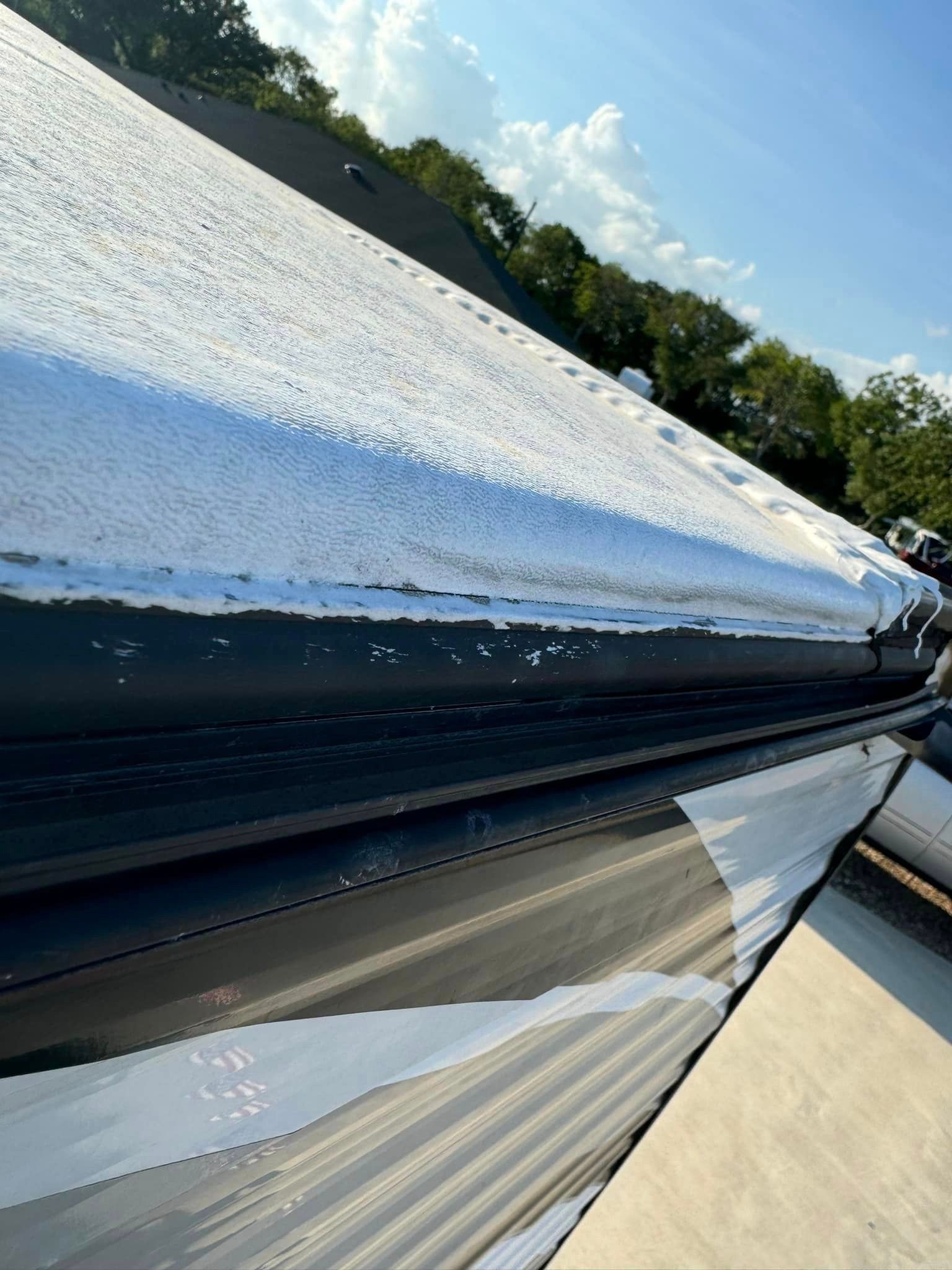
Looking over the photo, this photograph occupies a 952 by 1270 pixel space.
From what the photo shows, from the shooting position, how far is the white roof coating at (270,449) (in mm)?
473

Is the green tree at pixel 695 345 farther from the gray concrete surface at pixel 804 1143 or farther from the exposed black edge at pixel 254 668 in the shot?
the exposed black edge at pixel 254 668

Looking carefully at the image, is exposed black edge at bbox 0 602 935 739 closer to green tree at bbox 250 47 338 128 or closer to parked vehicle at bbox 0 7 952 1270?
parked vehicle at bbox 0 7 952 1270

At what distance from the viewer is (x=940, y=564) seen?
17391 mm

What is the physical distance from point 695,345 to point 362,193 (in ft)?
108

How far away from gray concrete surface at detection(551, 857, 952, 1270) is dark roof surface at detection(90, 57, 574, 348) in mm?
5870

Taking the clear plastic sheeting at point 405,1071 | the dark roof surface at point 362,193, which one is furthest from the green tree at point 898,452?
the clear plastic sheeting at point 405,1071

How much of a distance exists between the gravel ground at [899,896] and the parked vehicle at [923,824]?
161mm

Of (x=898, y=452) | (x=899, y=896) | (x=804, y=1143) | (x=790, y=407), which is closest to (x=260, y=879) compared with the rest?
(x=804, y=1143)

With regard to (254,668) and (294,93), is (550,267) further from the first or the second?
(254,668)

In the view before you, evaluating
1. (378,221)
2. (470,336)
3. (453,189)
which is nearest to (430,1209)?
(470,336)

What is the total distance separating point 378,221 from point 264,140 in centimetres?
185

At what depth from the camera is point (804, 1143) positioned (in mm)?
3717

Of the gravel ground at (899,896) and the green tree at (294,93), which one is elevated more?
the green tree at (294,93)

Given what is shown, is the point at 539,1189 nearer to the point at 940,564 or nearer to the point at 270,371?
the point at 270,371
